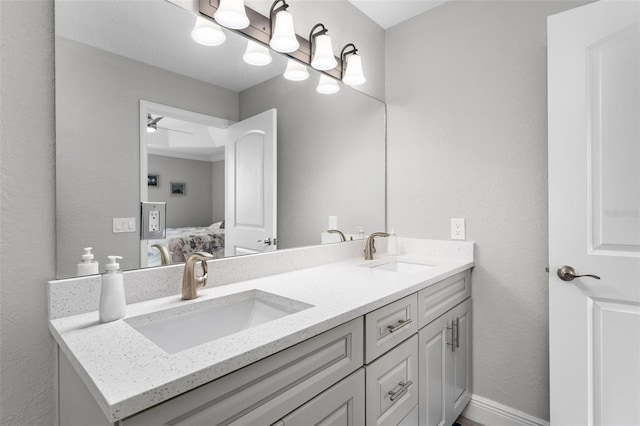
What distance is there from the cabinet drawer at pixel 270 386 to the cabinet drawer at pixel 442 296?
1.56 feet

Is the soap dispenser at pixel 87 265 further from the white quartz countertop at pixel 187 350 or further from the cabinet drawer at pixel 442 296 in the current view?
the cabinet drawer at pixel 442 296

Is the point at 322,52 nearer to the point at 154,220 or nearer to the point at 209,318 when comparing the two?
the point at 154,220

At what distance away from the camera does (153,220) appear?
1.14 metres

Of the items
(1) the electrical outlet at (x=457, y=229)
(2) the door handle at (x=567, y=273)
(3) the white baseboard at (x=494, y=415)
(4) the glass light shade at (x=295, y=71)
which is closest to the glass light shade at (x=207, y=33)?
(4) the glass light shade at (x=295, y=71)

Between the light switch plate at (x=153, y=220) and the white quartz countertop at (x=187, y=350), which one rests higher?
the light switch plate at (x=153, y=220)

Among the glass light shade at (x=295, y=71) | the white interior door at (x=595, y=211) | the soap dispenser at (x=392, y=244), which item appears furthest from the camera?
the soap dispenser at (x=392, y=244)

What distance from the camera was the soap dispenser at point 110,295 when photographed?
0.89 m

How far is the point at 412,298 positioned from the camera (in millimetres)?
1316

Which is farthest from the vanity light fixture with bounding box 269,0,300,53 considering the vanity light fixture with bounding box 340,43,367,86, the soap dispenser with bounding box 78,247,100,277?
the soap dispenser with bounding box 78,247,100,277

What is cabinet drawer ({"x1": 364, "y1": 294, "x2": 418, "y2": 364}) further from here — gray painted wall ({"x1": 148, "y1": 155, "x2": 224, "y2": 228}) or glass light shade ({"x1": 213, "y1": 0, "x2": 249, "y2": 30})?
glass light shade ({"x1": 213, "y1": 0, "x2": 249, "y2": 30})

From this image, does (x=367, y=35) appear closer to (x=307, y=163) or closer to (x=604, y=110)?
(x=307, y=163)

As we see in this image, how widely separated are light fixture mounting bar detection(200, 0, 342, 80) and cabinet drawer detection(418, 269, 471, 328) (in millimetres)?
1239

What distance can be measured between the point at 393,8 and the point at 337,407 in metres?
2.15

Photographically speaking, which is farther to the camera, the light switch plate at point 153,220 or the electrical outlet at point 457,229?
the electrical outlet at point 457,229
